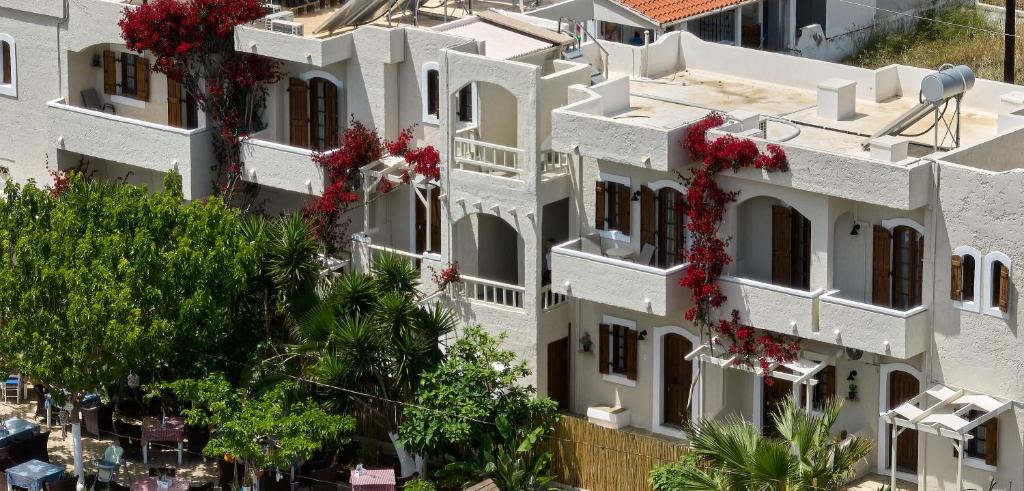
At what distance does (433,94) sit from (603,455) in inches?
328

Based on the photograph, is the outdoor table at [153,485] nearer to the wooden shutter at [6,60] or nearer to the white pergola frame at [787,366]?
the white pergola frame at [787,366]

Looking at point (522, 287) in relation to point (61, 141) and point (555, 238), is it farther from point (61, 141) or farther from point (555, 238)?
point (61, 141)

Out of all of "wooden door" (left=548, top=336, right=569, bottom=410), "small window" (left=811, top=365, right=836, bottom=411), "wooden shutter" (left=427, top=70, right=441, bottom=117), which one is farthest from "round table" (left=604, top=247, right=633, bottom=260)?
"wooden shutter" (left=427, top=70, right=441, bottom=117)

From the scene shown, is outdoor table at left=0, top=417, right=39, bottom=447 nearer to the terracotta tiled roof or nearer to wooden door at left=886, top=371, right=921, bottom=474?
wooden door at left=886, top=371, right=921, bottom=474

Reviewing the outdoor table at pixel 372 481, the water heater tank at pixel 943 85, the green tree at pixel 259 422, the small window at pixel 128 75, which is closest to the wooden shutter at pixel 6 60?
the small window at pixel 128 75

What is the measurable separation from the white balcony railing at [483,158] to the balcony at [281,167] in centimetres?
340

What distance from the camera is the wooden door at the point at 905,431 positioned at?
151 feet

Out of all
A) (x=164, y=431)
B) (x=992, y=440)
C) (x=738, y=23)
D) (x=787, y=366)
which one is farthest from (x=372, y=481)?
(x=738, y=23)

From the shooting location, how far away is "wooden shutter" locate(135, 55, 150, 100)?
182ft

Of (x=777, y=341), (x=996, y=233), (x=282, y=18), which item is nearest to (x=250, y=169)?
(x=282, y=18)

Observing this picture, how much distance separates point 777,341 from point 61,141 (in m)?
17.3

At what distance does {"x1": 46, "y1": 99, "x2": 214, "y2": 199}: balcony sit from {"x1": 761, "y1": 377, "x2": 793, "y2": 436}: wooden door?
1311 centimetres

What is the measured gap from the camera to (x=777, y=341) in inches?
1847

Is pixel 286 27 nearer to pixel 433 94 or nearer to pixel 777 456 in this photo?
Answer: pixel 433 94
